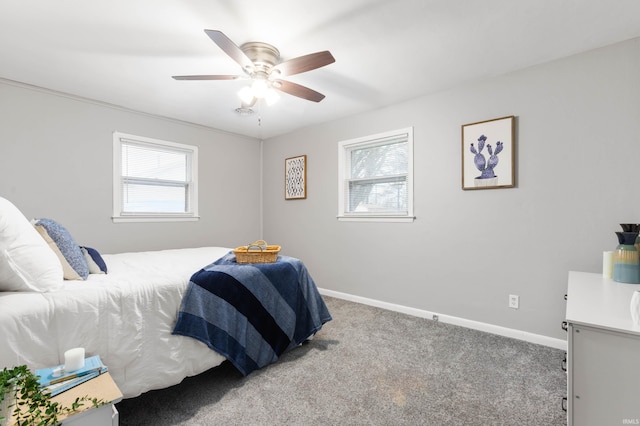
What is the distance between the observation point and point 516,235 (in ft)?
8.71

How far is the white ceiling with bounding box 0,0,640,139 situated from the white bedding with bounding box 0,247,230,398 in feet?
5.51

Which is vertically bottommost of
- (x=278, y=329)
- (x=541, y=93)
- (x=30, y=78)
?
→ (x=278, y=329)

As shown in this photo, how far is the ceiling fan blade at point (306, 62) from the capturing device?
189cm

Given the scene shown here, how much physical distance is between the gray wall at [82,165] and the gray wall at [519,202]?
1988 millimetres

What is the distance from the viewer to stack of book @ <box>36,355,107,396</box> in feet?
3.71

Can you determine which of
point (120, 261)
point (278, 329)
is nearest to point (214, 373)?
point (278, 329)

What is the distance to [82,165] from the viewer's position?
10.5ft

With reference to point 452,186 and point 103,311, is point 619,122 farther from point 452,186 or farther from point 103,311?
point 103,311

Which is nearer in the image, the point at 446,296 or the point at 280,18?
the point at 280,18

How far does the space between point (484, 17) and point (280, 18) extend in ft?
4.33

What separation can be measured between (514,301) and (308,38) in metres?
2.78

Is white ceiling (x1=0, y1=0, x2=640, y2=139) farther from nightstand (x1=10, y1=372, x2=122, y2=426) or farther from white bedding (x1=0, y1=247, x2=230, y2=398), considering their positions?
nightstand (x1=10, y1=372, x2=122, y2=426)

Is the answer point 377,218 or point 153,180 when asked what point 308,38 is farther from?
point 153,180

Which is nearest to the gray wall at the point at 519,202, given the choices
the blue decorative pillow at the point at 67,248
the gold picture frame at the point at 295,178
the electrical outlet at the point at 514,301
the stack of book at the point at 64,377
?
the electrical outlet at the point at 514,301
